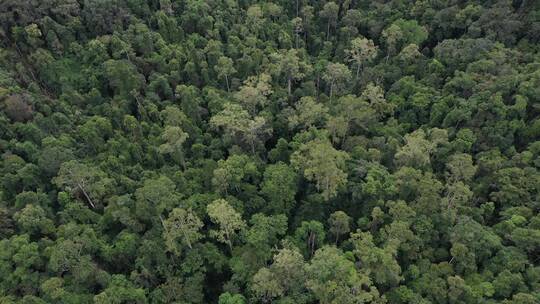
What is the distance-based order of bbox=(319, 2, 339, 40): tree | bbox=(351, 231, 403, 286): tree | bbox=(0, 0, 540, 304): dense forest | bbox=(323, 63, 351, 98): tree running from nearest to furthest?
1. bbox=(351, 231, 403, 286): tree
2. bbox=(0, 0, 540, 304): dense forest
3. bbox=(323, 63, 351, 98): tree
4. bbox=(319, 2, 339, 40): tree

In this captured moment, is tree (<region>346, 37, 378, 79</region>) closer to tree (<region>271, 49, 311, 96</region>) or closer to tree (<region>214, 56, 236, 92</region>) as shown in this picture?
tree (<region>271, 49, 311, 96</region>)

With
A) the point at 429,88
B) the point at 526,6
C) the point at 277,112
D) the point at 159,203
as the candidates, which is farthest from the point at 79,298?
the point at 526,6

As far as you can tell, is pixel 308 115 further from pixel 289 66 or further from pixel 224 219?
pixel 224 219

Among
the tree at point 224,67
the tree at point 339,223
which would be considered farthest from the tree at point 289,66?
the tree at point 339,223

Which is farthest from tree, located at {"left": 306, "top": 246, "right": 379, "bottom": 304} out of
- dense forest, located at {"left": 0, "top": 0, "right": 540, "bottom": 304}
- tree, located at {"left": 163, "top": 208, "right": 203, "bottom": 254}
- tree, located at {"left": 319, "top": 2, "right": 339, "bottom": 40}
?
tree, located at {"left": 319, "top": 2, "right": 339, "bottom": 40}

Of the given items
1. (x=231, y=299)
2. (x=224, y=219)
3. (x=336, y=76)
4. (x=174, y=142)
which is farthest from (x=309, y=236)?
(x=336, y=76)

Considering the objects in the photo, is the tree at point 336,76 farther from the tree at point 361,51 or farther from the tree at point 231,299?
the tree at point 231,299

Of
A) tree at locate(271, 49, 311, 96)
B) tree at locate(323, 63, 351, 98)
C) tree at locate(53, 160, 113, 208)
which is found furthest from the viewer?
tree at locate(271, 49, 311, 96)
